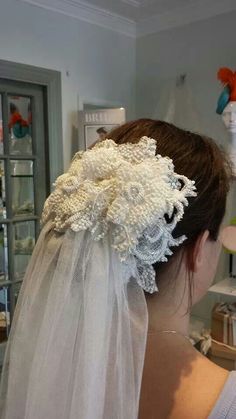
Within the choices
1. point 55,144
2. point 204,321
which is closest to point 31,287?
point 55,144

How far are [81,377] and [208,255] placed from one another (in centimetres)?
28

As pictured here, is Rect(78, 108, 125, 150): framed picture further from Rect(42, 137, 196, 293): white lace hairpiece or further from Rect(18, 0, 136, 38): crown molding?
Rect(42, 137, 196, 293): white lace hairpiece

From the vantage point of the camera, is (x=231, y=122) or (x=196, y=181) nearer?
(x=196, y=181)

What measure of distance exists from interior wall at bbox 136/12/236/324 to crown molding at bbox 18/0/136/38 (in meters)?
0.15

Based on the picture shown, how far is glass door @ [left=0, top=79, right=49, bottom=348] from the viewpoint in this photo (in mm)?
2061

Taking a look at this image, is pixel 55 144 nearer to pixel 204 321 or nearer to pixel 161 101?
pixel 161 101

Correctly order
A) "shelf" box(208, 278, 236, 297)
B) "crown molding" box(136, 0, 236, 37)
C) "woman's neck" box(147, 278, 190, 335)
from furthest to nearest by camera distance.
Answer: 1. "crown molding" box(136, 0, 236, 37)
2. "shelf" box(208, 278, 236, 297)
3. "woman's neck" box(147, 278, 190, 335)

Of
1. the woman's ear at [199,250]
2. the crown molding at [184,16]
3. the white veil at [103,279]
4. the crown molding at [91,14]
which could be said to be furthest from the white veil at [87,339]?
the crown molding at [184,16]

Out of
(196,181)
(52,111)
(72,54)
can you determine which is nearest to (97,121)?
(52,111)

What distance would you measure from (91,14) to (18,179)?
109cm

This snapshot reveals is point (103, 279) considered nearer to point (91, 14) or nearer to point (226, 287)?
point (226, 287)

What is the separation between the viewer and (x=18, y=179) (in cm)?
216

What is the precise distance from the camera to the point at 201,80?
91.1 inches

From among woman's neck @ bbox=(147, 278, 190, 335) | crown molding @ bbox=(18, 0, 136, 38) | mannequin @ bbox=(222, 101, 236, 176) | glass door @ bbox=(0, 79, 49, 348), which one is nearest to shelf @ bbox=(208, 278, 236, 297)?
mannequin @ bbox=(222, 101, 236, 176)
